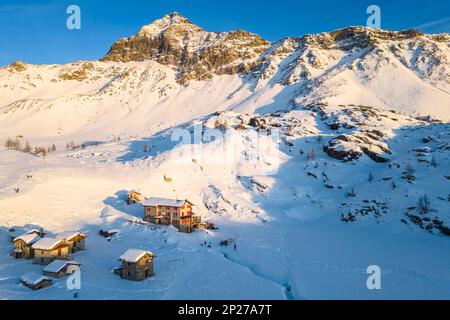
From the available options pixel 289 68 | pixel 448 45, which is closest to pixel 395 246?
pixel 289 68

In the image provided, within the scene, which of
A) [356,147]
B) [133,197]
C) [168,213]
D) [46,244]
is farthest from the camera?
[356,147]

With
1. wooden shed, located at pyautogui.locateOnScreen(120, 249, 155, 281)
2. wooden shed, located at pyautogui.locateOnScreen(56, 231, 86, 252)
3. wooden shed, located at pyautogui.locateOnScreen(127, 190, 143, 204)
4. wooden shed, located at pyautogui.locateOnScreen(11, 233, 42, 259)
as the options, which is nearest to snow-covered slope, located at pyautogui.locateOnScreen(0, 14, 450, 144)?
wooden shed, located at pyautogui.locateOnScreen(127, 190, 143, 204)

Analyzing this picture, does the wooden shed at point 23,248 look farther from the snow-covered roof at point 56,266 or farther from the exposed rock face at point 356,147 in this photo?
the exposed rock face at point 356,147

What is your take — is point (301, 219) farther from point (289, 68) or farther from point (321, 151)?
point (289, 68)

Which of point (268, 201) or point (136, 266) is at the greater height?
point (268, 201)

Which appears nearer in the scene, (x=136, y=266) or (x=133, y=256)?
(x=136, y=266)

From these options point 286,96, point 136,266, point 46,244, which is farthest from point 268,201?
point 286,96

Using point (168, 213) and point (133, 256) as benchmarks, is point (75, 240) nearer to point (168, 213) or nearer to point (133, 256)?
point (133, 256)

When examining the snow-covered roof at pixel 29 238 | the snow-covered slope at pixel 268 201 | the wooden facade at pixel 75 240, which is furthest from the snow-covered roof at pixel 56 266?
the snow-covered roof at pixel 29 238
